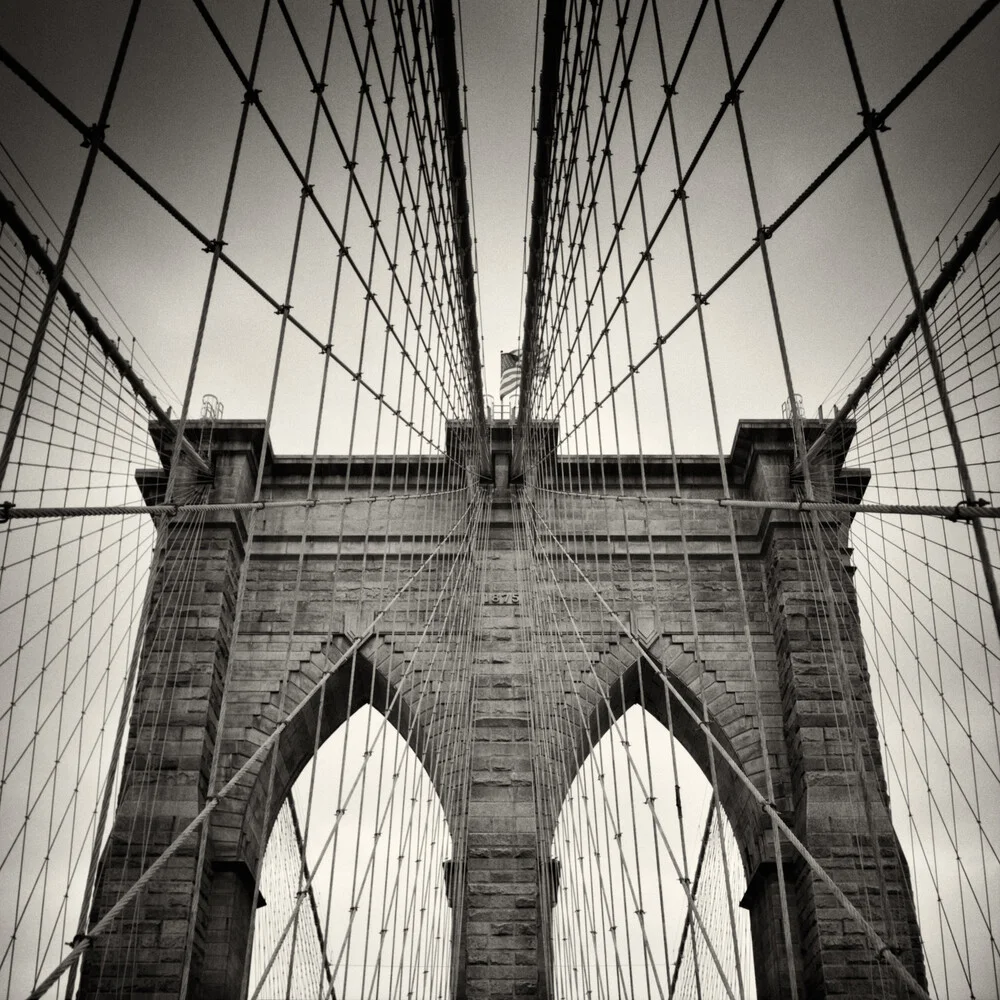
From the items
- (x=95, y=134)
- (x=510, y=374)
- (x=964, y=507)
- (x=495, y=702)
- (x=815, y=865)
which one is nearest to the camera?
(x=964, y=507)

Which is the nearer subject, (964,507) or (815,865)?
(964,507)

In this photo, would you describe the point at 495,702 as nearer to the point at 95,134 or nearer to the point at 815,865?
the point at 815,865

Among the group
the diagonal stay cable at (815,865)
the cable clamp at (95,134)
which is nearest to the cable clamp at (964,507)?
the diagonal stay cable at (815,865)

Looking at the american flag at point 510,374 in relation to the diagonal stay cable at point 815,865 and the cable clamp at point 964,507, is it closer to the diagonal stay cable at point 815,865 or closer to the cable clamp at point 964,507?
the diagonal stay cable at point 815,865

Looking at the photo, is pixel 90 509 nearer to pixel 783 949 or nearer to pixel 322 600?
pixel 322 600

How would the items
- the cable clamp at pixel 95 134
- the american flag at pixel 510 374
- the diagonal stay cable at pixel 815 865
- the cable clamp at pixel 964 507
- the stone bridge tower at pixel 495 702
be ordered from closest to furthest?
the cable clamp at pixel 964 507 < the diagonal stay cable at pixel 815 865 < the cable clamp at pixel 95 134 < the stone bridge tower at pixel 495 702 < the american flag at pixel 510 374

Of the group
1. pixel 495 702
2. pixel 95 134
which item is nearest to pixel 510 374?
pixel 495 702

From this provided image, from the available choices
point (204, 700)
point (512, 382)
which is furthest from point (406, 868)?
point (512, 382)

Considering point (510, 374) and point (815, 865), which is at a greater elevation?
point (510, 374)
